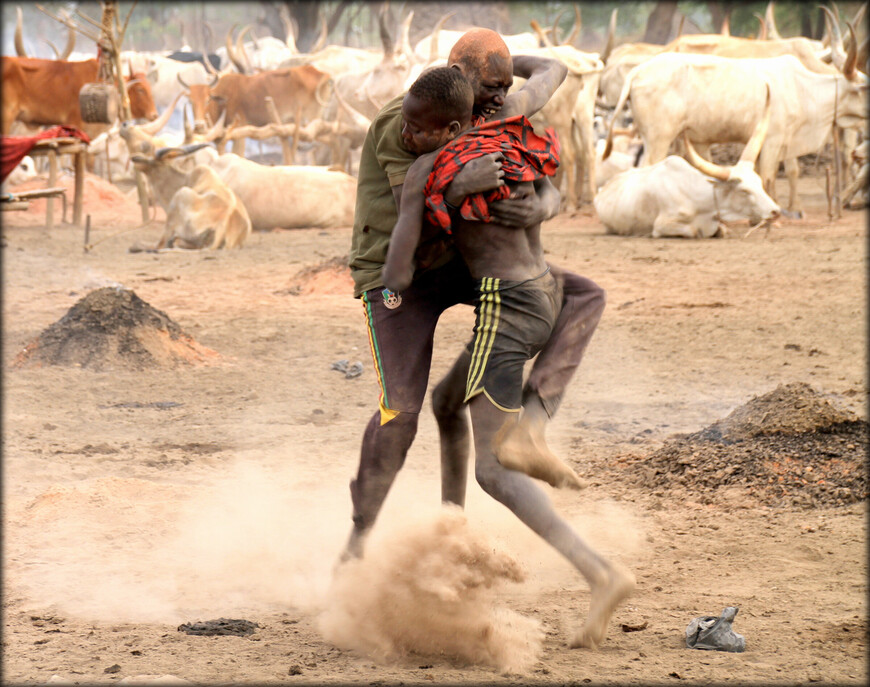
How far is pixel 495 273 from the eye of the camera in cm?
284

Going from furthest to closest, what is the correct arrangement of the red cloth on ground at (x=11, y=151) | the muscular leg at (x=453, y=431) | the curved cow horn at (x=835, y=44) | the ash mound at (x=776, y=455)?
the curved cow horn at (x=835, y=44)
the red cloth on ground at (x=11, y=151)
the ash mound at (x=776, y=455)
the muscular leg at (x=453, y=431)

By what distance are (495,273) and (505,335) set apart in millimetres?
171

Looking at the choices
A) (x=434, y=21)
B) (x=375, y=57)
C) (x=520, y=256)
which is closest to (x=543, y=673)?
(x=520, y=256)

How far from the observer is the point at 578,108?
14.1 meters

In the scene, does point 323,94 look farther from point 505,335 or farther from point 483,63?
point 505,335

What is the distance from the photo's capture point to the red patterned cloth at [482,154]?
8.86ft

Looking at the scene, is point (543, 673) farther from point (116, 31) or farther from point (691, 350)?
point (116, 31)

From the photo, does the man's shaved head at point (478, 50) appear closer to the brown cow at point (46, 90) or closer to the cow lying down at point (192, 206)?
the cow lying down at point (192, 206)

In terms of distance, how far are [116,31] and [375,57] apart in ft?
31.8

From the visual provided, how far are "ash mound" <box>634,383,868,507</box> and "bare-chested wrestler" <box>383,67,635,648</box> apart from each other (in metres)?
1.73

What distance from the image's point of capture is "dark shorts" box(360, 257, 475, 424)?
299cm

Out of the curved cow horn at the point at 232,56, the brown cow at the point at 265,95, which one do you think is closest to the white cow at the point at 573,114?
the brown cow at the point at 265,95

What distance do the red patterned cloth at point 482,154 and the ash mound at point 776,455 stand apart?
→ 6.47 ft

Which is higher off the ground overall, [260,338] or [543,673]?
[543,673]
